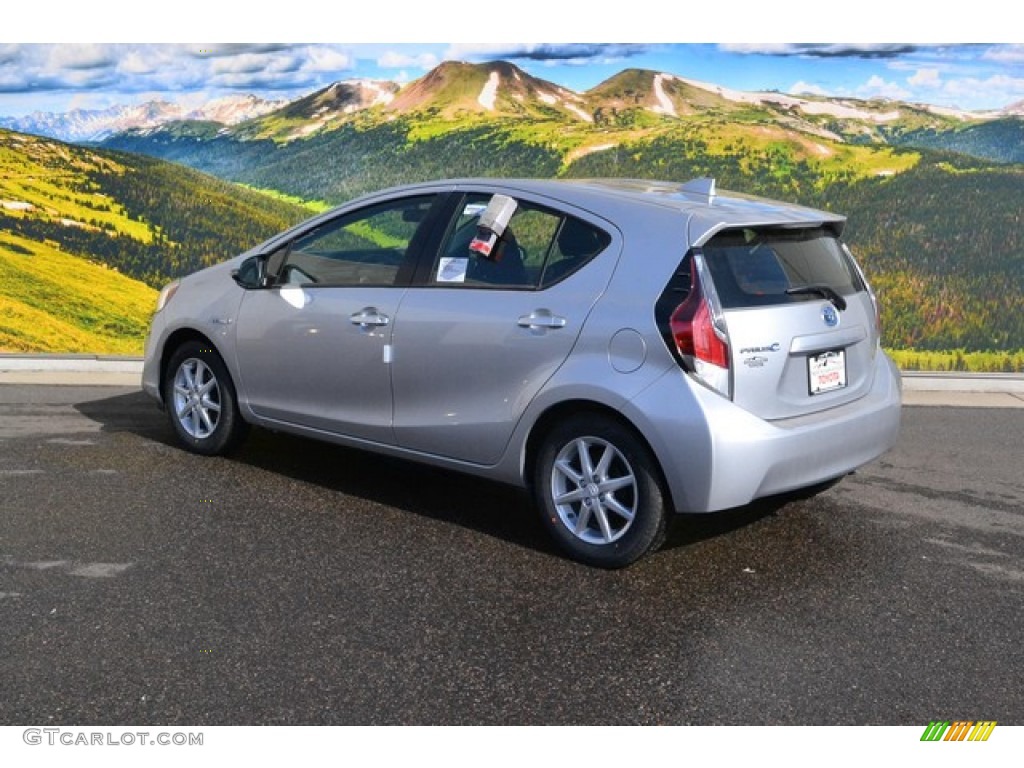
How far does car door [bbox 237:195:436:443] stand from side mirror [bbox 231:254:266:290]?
5 centimetres

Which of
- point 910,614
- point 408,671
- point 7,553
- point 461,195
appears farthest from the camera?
point 461,195

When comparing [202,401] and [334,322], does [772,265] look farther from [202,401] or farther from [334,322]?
[202,401]

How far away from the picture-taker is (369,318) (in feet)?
19.2

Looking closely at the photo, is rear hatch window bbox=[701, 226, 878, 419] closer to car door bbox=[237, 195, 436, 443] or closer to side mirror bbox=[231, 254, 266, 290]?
car door bbox=[237, 195, 436, 443]

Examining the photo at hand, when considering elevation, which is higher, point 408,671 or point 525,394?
point 525,394

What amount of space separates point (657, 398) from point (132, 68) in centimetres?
801

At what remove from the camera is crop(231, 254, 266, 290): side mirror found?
6.48m

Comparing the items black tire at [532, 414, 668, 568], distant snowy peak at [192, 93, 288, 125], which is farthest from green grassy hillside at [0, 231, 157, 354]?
black tire at [532, 414, 668, 568]

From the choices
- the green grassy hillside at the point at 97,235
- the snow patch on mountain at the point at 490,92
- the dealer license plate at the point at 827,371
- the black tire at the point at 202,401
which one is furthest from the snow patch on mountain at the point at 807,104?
the dealer license plate at the point at 827,371

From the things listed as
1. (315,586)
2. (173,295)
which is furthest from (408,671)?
(173,295)

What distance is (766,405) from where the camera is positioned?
16.1ft

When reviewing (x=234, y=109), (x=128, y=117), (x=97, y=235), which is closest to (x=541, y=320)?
(x=97, y=235)

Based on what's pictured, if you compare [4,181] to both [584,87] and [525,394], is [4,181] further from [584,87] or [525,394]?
[525,394]

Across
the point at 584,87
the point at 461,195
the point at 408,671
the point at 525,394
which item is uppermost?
the point at 584,87
